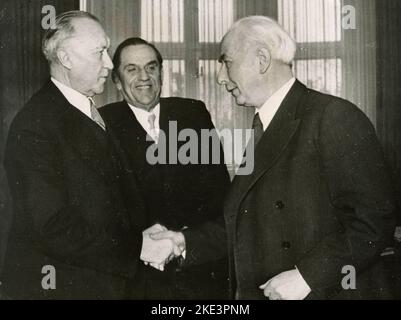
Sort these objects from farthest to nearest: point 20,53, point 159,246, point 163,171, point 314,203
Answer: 1. point 20,53
2. point 163,171
3. point 159,246
4. point 314,203

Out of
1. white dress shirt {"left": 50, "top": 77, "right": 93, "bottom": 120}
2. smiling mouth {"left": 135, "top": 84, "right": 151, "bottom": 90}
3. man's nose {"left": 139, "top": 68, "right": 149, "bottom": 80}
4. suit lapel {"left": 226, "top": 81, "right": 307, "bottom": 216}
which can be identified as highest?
man's nose {"left": 139, "top": 68, "right": 149, "bottom": 80}

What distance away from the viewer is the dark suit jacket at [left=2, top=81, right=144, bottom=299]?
2.06 meters

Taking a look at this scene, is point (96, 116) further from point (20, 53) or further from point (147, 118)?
point (20, 53)

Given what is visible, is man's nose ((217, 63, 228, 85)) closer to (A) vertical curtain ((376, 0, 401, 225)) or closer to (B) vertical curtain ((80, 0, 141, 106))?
(B) vertical curtain ((80, 0, 141, 106))

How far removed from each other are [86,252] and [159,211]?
0.42m

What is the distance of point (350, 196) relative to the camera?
1.82m

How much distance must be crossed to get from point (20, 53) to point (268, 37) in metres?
1.31

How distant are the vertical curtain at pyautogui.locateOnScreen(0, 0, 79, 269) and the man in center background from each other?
391 mm

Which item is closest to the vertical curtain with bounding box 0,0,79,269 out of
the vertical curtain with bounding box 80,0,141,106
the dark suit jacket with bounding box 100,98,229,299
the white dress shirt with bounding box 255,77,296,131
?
the vertical curtain with bounding box 80,0,141,106

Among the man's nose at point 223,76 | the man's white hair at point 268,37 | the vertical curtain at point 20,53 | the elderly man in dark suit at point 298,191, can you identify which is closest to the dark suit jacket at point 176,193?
the elderly man in dark suit at point 298,191

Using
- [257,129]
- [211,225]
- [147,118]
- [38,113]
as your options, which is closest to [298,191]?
[257,129]

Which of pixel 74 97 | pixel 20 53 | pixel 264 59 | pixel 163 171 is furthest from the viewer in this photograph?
pixel 20 53

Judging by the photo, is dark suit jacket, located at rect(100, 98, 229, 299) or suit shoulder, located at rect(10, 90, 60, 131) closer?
suit shoulder, located at rect(10, 90, 60, 131)

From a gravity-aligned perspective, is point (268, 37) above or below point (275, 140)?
above
